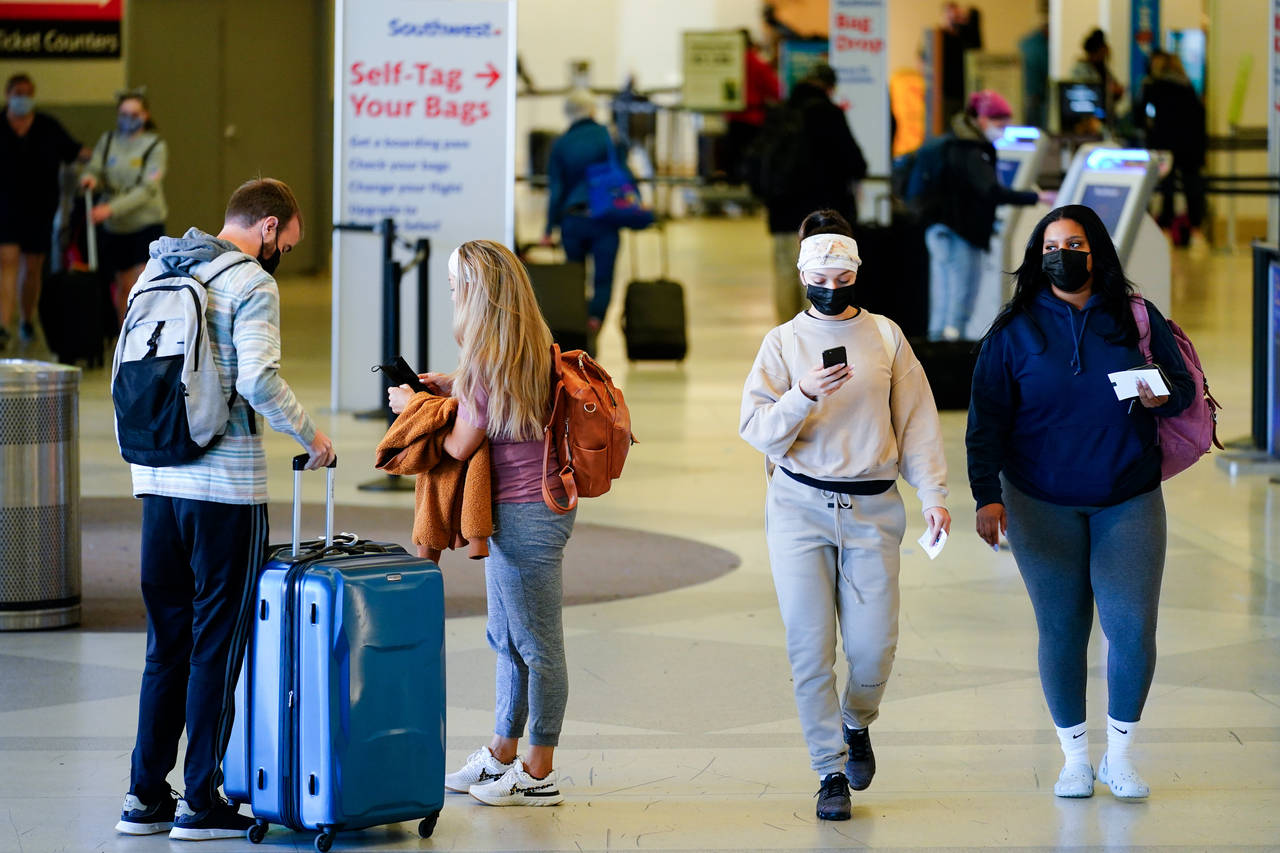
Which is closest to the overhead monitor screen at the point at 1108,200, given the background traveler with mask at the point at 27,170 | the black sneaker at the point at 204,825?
the black sneaker at the point at 204,825

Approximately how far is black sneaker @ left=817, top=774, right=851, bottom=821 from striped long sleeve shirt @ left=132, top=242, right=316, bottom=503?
1.59 m

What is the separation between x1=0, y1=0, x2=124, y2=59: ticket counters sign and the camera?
18.6 meters

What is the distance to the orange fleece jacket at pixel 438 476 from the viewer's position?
15.7 feet

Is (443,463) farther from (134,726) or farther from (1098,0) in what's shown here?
(1098,0)

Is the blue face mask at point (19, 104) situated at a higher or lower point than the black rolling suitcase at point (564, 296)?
higher

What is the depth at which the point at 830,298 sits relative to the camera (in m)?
4.77

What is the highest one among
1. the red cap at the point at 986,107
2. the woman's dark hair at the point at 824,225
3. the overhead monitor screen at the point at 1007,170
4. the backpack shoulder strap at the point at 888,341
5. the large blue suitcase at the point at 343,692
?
the red cap at the point at 986,107

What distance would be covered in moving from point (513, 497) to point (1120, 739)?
1741mm

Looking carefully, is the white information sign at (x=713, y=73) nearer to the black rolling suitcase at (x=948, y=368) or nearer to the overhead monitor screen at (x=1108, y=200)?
the black rolling suitcase at (x=948, y=368)

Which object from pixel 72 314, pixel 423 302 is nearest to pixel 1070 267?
pixel 423 302

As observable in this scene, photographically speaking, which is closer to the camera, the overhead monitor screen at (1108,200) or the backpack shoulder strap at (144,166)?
the overhead monitor screen at (1108,200)

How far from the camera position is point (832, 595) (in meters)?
4.84

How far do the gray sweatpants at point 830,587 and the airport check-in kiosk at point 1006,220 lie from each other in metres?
9.69

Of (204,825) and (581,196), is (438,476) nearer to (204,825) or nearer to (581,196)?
(204,825)
